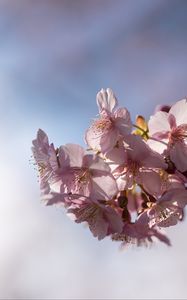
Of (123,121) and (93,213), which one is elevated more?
(123,121)

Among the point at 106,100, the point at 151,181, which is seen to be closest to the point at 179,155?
the point at 151,181

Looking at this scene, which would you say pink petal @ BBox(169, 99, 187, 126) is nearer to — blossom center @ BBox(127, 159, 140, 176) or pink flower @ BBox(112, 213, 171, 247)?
blossom center @ BBox(127, 159, 140, 176)

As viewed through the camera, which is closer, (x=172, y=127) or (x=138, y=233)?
(x=172, y=127)

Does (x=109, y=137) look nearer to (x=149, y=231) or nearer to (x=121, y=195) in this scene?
(x=121, y=195)

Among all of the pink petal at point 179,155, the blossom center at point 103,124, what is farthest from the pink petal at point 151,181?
the blossom center at point 103,124

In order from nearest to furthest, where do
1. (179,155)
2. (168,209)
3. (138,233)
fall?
1. (179,155)
2. (168,209)
3. (138,233)

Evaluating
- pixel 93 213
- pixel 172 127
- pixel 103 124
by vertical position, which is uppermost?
pixel 103 124

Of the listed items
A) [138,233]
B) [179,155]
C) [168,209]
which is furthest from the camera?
[138,233]

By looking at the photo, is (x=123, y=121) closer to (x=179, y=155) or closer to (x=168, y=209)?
(x=179, y=155)

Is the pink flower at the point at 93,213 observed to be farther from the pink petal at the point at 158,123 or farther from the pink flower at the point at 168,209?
the pink petal at the point at 158,123
